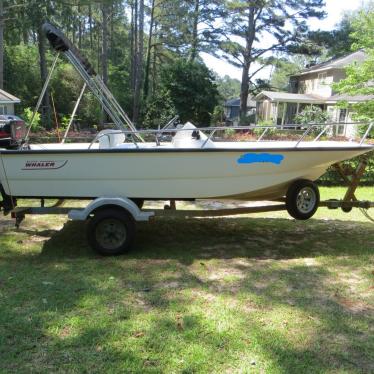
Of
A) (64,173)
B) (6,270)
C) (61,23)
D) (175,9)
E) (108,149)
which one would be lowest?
(6,270)

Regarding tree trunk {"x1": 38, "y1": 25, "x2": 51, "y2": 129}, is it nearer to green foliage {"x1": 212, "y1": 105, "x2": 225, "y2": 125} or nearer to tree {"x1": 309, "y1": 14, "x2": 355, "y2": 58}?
green foliage {"x1": 212, "y1": 105, "x2": 225, "y2": 125}

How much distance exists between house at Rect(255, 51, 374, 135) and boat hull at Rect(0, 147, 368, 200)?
2602cm

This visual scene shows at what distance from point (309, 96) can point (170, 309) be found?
34.8 meters

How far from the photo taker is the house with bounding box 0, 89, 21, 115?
69.8 ft

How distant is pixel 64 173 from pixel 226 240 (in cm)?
234

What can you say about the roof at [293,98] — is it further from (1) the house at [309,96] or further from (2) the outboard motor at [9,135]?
(2) the outboard motor at [9,135]

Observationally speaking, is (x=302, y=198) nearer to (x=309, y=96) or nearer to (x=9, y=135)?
(x=9, y=135)

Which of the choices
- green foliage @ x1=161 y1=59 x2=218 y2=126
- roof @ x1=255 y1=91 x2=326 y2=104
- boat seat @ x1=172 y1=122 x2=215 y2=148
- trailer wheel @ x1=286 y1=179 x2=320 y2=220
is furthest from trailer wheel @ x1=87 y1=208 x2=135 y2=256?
roof @ x1=255 y1=91 x2=326 y2=104

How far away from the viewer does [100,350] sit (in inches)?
123

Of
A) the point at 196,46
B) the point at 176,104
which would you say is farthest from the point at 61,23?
the point at 196,46

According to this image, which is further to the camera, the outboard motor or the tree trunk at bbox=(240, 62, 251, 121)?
the tree trunk at bbox=(240, 62, 251, 121)

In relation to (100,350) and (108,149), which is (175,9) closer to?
(108,149)

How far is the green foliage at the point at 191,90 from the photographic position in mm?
28250

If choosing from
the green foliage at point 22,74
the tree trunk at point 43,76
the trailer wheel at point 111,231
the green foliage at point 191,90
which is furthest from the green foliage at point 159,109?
the trailer wheel at point 111,231
